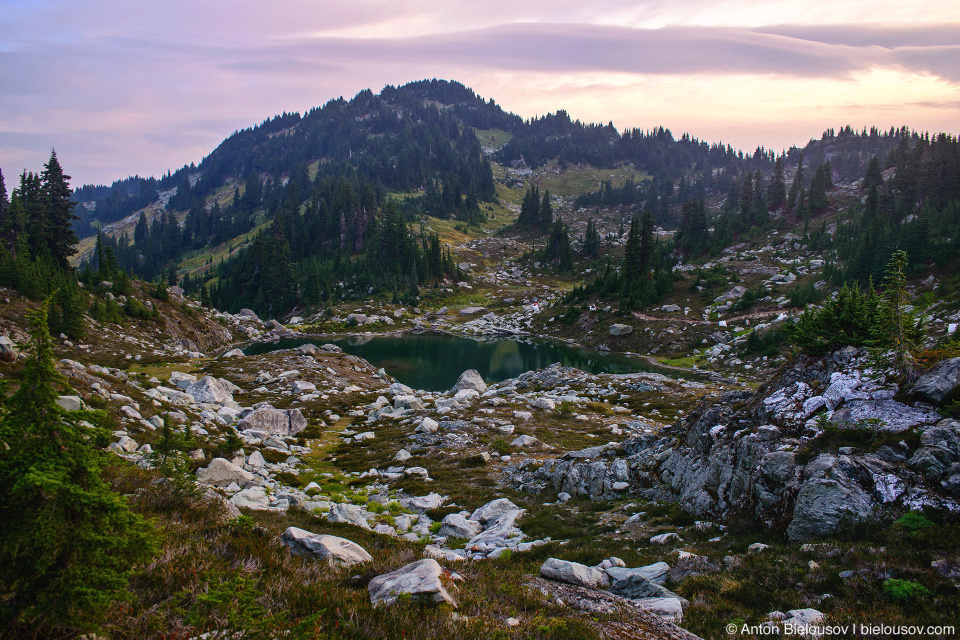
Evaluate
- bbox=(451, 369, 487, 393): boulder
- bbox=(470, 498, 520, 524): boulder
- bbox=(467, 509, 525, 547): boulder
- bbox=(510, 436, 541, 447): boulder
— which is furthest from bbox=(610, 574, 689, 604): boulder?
bbox=(451, 369, 487, 393): boulder

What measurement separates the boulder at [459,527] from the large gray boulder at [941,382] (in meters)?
14.1

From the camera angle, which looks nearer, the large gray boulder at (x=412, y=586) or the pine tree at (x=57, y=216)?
the large gray boulder at (x=412, y=586)

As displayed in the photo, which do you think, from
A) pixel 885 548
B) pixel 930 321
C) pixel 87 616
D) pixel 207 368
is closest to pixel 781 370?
pixel 885 548

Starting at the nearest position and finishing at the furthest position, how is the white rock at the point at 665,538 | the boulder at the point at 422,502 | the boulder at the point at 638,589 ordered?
the boulder at the point at 638,589 → the white rock at the point at 665,538 → the boulder at the point at 422,502

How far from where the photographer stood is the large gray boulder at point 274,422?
102 ft

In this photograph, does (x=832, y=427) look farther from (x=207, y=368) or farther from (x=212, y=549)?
(x=207, y=368)

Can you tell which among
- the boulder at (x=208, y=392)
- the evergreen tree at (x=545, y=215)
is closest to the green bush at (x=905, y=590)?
the boulder at (x=208, y=392)

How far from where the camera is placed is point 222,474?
1889 centimetres

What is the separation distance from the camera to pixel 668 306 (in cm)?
9362

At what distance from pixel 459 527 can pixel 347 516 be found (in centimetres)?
415

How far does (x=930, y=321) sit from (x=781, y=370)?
5955cm

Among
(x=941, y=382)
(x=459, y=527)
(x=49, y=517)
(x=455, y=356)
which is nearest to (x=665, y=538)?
(x=459, y=527)

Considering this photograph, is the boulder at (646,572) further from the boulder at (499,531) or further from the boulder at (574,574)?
the boulder at (499,531)

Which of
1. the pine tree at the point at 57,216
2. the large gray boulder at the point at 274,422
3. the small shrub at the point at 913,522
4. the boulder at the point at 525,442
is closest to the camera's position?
the small shrub at the point at 913,522
